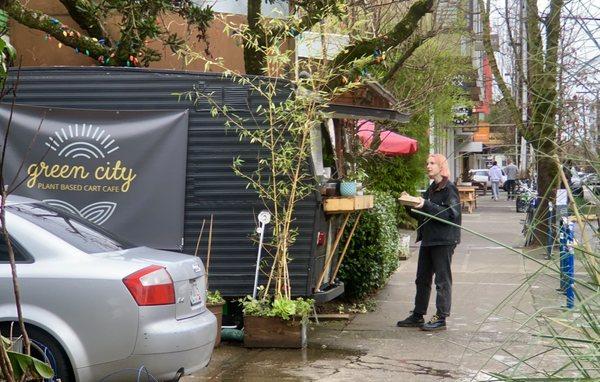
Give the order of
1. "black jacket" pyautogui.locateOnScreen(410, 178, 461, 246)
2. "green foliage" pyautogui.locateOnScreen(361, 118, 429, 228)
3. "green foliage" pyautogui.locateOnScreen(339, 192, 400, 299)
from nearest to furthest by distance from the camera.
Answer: "black jacket" pyautogui.locateOnScreen(410, 178, 461, 246), "green foliage" pyautogui.locateOnScreen(339, 192, 400, 299), "green foliage" pyautogui.locateOnScreen(361, 118, 429, 228)

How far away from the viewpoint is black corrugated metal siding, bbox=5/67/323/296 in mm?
8867

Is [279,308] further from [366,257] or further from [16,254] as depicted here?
[16,254]

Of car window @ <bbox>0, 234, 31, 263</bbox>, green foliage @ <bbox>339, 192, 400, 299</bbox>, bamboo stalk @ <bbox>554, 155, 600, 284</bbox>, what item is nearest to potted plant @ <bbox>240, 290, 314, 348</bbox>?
green foliage @ <bbox>339, 192, 400, 299</bbox>

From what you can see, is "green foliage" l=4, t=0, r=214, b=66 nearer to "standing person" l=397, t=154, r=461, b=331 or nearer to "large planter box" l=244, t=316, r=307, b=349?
"standing person" l=397, t=154, r=461, b=331

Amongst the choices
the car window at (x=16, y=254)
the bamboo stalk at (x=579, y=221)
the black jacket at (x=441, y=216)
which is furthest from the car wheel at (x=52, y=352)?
the black jacket at (x=441, y=216)

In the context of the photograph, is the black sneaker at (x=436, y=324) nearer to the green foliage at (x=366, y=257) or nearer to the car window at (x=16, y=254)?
the green foliage at (x=366, y=257)

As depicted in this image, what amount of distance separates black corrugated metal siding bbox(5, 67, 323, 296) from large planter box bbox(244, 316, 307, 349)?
1.32 ft

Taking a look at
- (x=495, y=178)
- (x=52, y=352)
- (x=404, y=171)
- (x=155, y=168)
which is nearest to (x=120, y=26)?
(x=155, y=168)

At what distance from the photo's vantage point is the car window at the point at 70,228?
633cm

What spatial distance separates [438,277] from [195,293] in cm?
364

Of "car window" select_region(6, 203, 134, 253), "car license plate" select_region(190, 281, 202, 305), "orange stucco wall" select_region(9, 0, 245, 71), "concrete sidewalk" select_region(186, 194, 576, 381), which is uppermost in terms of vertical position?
"orange stucco wall" select_region(9, 0, 245, 71)

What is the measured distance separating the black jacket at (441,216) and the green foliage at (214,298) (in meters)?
2.18

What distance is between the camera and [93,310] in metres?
5.96

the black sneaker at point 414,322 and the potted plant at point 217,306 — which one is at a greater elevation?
the potted plant at point 217,306
